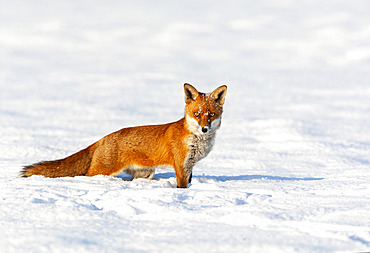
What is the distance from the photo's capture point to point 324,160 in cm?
1105

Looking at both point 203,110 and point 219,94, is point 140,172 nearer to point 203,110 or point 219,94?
point 203,110

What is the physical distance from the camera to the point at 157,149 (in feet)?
21.2

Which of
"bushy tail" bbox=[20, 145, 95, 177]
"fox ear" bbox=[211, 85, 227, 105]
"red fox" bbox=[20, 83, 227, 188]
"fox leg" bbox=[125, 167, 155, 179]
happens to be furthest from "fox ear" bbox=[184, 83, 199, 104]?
"bushy tail" bbox=[20, 145, 95, 177]

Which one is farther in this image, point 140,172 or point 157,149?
point 140,172

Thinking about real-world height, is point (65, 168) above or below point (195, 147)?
below

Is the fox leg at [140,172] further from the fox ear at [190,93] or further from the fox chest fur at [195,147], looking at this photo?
the fox ear at [190,93]

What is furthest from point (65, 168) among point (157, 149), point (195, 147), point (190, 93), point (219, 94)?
point (219, 94)

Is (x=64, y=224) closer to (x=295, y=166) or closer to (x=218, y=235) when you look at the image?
(x=218, y=235)

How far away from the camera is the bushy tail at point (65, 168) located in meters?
6.81

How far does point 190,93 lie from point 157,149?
981 mm

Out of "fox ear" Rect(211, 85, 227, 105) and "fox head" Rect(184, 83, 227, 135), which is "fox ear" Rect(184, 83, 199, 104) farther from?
"fox ear" Rect(211, 85, 227, 105)

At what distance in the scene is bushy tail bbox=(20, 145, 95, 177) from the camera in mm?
6809

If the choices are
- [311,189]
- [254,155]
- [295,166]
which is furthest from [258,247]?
[254,155]

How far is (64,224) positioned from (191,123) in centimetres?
286
